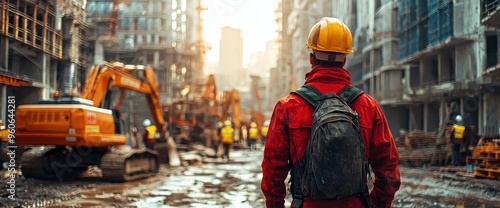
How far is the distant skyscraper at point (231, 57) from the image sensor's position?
490 ft

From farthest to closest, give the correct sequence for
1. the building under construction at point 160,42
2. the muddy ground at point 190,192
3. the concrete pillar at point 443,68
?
the building under construction at point 160,42 → the concrete pillar at point 443,68 → the muddy ground at point 190,192

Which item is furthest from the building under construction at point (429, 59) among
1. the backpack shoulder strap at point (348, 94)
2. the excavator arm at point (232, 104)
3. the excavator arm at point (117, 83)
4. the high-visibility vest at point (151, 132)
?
the backpack shoulder strap at point (348, 94)

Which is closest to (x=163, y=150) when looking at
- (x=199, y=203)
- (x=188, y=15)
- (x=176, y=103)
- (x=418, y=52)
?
(x=199, y=203)

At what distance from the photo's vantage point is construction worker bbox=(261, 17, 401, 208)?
8.70 ft

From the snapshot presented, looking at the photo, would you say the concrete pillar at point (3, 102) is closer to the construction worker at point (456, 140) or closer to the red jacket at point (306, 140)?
the red jacket at point (306, 140)

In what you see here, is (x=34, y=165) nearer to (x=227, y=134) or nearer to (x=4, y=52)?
(x=4, y=52)

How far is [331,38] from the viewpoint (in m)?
2.86

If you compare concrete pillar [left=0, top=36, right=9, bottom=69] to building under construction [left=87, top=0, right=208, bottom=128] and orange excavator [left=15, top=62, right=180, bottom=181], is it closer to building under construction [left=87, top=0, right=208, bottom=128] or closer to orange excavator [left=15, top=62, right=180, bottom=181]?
orange excavator [left=15, top=62, right=180, bottom=181]

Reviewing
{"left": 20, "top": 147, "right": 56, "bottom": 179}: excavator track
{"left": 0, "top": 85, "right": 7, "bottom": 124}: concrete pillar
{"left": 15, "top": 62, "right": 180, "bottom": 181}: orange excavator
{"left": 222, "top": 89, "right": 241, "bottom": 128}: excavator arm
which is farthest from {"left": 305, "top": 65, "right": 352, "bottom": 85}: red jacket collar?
{"left": 222, "top": 89, "right": 241, "bottom": 128}: excavator arm

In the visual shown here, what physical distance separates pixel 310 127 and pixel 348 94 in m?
0.35

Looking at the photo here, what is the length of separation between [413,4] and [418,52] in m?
4.13

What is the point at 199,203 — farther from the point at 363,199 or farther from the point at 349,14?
the point at 349,14

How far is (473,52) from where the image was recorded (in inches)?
1020

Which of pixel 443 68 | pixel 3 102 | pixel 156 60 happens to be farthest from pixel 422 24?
pixel 156 60
